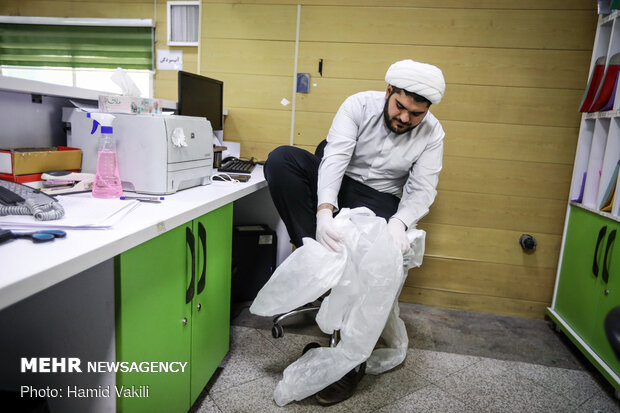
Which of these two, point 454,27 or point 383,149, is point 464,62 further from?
point 383,149

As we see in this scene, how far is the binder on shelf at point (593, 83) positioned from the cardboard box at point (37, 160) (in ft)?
7.23

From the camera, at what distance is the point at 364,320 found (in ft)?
4.36

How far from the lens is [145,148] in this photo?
50.3 inches

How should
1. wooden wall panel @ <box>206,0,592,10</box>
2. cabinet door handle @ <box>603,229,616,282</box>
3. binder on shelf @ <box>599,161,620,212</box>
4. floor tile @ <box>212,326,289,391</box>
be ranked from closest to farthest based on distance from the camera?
floor tile @ <box>212,326,289,391</box> < cabinet door handle @ <box>603,229,616,282</box> < binder on shelf @ <box>599,161,620,212</box> < wooden wall panel @ <box>206,0,592,10</box>

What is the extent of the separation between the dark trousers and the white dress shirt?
0.32 ft

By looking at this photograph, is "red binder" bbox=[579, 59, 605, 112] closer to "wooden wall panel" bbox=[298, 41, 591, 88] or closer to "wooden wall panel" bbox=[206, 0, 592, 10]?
"wooden wall panel" bbox=[298, 41, 591, 88]

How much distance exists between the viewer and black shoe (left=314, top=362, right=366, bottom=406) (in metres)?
1.47

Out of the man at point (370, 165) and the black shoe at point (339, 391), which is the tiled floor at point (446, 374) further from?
the man at point (370, 165)

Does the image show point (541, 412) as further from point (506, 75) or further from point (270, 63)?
point (270, 63)

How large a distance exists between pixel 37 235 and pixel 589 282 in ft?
6.94

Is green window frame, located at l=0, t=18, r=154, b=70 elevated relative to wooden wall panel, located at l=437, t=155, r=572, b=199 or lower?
elevated

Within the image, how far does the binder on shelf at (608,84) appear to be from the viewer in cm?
186

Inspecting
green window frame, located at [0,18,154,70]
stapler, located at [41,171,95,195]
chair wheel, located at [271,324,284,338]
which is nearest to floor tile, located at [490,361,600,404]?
chair wheel, located at [271,324,284,338]

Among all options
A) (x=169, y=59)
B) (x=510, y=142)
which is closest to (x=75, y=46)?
(x=169, y=59)
